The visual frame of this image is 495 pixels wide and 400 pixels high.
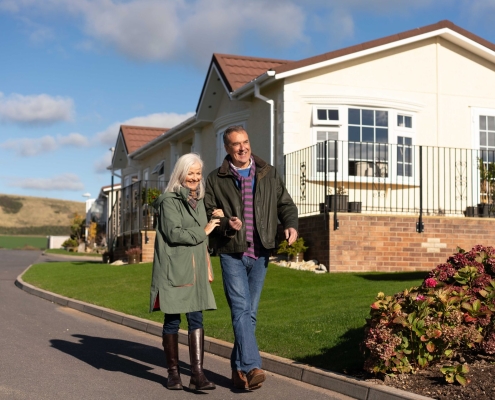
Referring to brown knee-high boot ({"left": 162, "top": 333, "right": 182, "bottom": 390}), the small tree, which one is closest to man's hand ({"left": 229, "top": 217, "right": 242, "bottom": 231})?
brown knee-high boot ({"left": 162, "top": 333, "right": 182, "bottom": 390})

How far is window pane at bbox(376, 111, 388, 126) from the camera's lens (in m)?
19.0

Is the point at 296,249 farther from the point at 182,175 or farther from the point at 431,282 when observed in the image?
the point at 182,175

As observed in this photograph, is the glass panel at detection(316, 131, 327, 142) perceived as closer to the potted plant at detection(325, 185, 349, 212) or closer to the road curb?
the potted plant at detection(325, 185, 349, 212)

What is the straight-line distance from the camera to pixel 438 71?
20031 mm

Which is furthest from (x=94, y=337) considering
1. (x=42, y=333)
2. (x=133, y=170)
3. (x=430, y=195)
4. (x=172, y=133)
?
(x=133, y=170)

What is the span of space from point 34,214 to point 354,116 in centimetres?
10583

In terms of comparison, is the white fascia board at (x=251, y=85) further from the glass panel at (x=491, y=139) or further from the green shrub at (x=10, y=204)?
the green shrub at (x=10, y=204)

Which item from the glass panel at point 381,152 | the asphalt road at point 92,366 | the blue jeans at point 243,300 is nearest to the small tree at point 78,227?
the glass panel at point 381,152

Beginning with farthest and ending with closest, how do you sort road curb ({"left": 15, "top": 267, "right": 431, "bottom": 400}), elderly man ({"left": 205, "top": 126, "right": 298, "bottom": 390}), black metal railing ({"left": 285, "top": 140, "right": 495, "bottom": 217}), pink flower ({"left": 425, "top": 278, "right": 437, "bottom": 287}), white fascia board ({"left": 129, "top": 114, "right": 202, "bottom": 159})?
white fascia board ({"left": 129, "top": 114, "right": 202, "bottom": 159})
black metal railing ({"left": 285, "top": 140, "right": 495, "bottom": 217})
pink flower ({"left": 425, "top": 278, "right": 437, "bottom": 287})
elderly man ({"left": 205, "top": 126, "right": 298, "bottom": 390})
road curb ({"left": 15, "top": 267, "right": 431, "bottom": 400})

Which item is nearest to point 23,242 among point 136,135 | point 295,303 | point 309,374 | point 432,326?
point 136,135

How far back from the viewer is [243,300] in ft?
21.9

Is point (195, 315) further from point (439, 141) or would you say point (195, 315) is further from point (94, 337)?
point (439, 141)

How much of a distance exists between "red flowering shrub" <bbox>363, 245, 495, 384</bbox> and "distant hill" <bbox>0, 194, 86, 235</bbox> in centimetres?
10160

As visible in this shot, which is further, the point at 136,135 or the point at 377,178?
the point at 136,135
